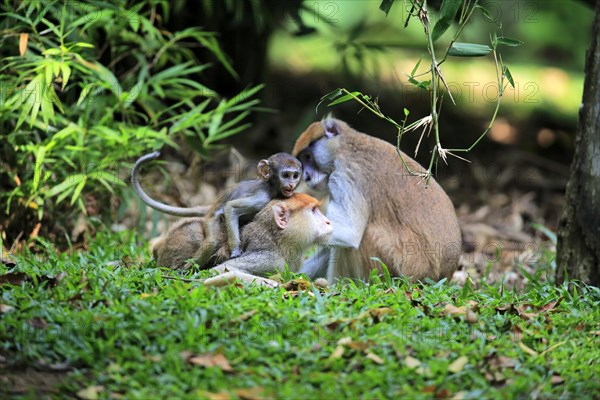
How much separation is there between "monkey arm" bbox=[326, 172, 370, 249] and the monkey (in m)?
0.32

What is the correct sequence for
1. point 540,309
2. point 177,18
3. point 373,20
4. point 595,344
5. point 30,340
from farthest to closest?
1. point 373,20
2. point 177,18
3. point 540,309
4. point 595,344
5. point 30,340

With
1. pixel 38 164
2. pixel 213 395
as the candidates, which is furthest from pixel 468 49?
pixel 38 164

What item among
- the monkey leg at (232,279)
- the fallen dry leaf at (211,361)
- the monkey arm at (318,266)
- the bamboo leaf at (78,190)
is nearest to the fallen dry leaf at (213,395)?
the fallen dry leaf at (211,361)

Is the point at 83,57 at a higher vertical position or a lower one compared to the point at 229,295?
higher

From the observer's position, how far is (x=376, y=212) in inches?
261

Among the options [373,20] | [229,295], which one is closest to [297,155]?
[229,295]

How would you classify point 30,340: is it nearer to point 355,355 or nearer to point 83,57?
point 355,355

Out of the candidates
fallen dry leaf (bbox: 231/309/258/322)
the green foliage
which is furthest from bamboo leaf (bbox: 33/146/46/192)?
fallen dry leaf (bbox: 231/309/258/322)

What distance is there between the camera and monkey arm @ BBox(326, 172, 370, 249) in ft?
21.0

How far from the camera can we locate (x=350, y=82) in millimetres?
11172

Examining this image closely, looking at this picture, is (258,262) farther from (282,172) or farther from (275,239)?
(282,172)

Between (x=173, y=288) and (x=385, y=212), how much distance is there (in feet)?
7.14

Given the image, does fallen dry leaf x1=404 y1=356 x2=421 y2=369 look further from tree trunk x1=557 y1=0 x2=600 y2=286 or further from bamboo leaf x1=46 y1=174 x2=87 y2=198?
bamboo leaf x1=46 y1=174 x2=87 y2=198

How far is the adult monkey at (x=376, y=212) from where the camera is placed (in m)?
6.50
